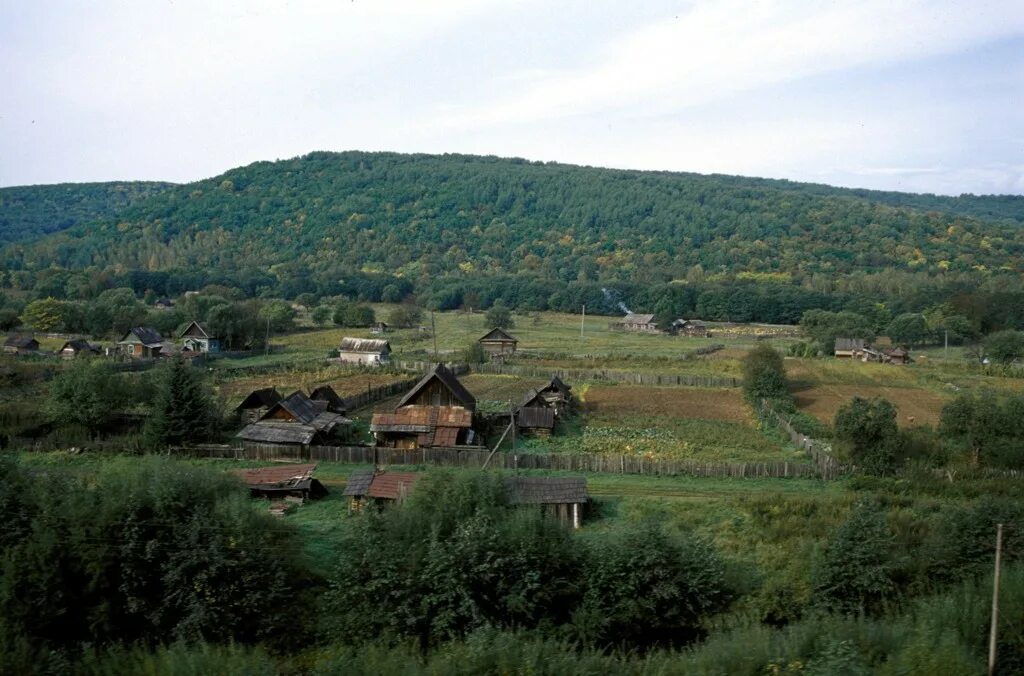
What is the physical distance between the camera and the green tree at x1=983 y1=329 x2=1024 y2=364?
5578cm

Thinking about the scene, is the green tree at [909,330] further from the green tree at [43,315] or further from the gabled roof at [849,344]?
the green tree at [43,315]

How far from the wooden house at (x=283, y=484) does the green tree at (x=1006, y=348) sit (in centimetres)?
5075

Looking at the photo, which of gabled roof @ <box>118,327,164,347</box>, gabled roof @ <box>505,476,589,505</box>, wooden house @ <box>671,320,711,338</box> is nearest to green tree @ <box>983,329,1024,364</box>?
wooden house @ <box>671,320,711,338</box>

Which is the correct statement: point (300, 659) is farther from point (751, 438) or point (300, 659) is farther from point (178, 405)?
point (751, 438)

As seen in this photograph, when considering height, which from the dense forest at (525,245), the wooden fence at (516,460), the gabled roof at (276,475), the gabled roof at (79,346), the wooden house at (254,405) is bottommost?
the wooden fence at (516,460)

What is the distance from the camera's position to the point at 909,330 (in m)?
69.8

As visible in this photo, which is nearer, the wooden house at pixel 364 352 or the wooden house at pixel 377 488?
the wooden house at pixel 377 488

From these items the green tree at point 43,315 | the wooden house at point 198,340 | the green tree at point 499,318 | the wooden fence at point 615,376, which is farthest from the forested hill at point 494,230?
the wooden fence at point 615,376

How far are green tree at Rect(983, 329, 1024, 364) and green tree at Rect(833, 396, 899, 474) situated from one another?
3654cm

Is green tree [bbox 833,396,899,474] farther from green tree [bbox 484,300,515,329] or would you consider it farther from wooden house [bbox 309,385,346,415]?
green tree [bbox 484,300,515,329]

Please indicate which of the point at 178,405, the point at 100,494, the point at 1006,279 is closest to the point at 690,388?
the point at 178,405

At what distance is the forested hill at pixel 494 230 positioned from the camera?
134 m

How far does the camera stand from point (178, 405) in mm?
28062

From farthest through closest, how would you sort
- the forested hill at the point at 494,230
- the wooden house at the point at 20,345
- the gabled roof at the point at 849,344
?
1. the forested hill at the point at 494,230
2. the gabled roof at the point at 849,344
3. the wooden house at the point at 20,345
